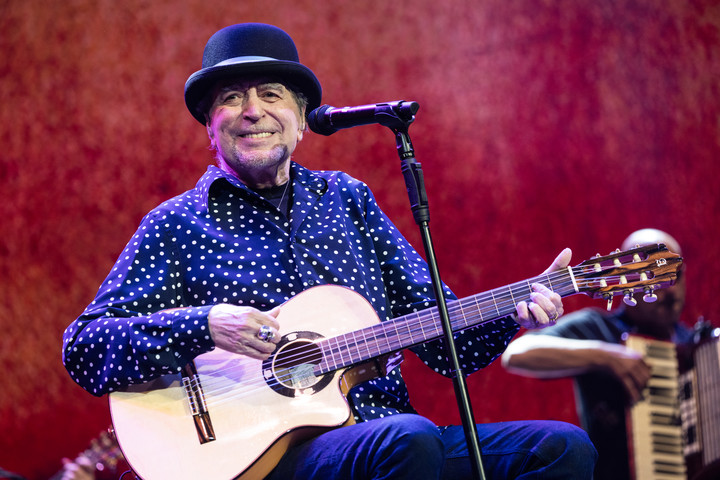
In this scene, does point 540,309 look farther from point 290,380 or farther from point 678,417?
point 678,417

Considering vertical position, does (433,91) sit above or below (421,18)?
below

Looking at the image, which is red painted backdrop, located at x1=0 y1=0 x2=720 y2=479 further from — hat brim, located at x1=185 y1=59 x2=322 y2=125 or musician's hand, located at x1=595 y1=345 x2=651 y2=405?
hat brim, located at x1=185 y1=59 x2=322 y2=125

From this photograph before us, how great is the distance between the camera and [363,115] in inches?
74.2

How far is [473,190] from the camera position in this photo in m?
4.03

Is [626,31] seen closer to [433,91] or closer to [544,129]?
[544,129]

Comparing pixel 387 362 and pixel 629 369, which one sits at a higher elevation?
pixel 387 362

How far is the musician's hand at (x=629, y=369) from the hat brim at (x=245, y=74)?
2422 millimetres

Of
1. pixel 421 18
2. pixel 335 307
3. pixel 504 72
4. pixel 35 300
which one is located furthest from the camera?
pixel 504 72

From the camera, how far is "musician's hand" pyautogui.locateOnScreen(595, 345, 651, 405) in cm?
402

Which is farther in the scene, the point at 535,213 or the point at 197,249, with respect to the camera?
the point at 535,213

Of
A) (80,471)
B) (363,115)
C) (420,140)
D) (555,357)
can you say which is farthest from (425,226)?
(555,357)

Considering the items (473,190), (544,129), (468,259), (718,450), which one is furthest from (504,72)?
(718,450)

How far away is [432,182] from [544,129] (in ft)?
2.68

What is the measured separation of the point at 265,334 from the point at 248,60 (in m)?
1.00
